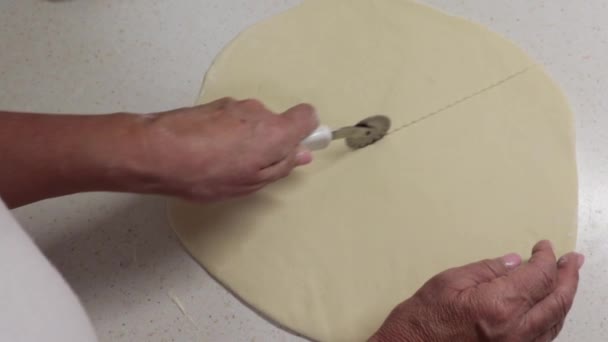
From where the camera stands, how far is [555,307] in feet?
1.82

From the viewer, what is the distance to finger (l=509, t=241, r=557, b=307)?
550 millimetres

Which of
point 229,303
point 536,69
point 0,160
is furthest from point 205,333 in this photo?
point 536,69

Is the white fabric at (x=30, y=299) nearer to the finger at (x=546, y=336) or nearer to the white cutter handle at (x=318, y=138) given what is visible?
the white cutter handle at (x=318, y=138)

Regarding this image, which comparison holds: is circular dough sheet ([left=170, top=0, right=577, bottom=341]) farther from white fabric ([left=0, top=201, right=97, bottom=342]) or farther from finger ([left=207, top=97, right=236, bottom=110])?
white fabric ([left=0, top=201, right=97, bottom=342])

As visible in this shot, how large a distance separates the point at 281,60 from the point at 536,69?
358mm

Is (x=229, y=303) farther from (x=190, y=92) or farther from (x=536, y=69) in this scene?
(x=536, y=69)

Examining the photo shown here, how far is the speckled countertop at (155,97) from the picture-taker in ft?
2.29

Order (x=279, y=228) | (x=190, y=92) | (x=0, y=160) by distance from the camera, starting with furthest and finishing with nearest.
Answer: (x=190, y=92) → (x=279, y=228) → (x=0, y=160)

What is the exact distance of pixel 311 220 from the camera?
26.7 inches

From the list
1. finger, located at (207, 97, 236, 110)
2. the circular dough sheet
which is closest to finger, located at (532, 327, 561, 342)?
the circular dough sheet

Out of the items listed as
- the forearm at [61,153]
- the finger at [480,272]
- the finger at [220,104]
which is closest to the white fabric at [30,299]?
the forearm at [61,153]

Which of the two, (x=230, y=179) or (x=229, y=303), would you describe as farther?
(x=229, y=303)

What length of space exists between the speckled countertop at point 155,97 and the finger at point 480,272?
181mm

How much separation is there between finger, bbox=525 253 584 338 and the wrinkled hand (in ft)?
0.97
